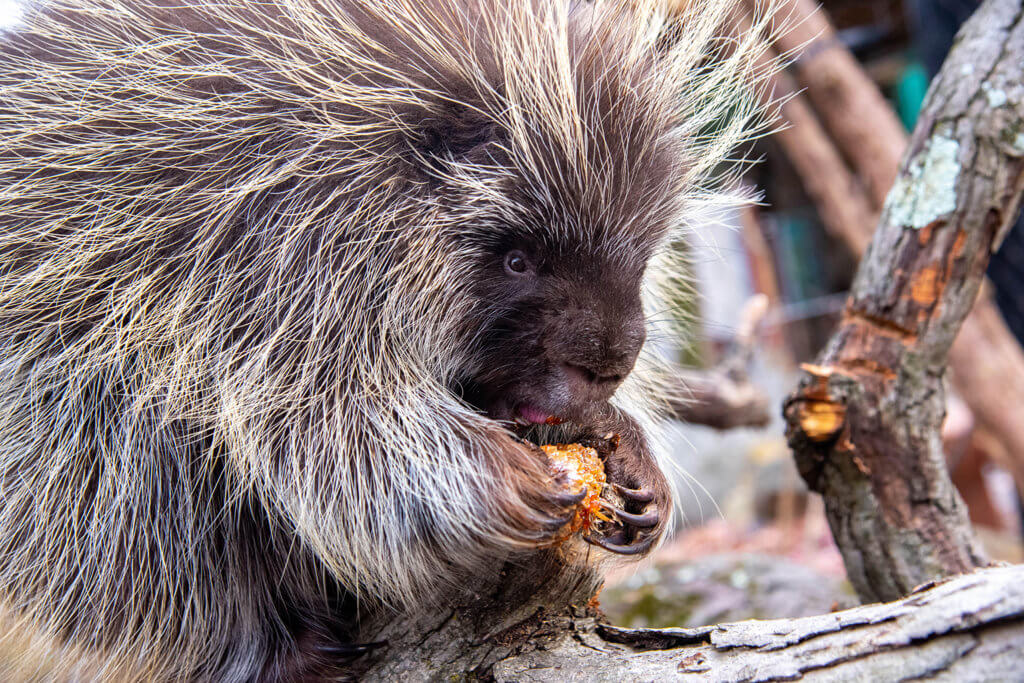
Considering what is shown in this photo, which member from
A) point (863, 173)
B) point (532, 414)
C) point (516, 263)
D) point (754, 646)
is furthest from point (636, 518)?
point (863, 173)

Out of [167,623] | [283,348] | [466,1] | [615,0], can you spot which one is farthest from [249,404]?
[615,0]

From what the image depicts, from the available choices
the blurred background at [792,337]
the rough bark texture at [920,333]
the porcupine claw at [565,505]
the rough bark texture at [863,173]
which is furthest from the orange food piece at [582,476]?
the rough bark texture at [863,173]

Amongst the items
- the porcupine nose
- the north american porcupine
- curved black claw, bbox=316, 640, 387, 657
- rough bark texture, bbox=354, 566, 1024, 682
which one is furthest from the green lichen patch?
curved black claw, bbox=316, 640, 387, 657

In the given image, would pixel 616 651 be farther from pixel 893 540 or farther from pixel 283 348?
pixel 893 540

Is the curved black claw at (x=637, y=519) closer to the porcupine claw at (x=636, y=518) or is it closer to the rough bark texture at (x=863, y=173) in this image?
the porcupine claw at (x=636, y=518)

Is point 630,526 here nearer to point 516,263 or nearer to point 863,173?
point 516,263

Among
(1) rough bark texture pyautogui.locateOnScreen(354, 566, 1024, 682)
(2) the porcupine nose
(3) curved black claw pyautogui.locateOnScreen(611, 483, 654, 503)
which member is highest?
(2) the porcupine nose

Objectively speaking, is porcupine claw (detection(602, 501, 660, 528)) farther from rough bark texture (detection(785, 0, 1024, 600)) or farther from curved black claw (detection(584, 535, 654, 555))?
rough bark texture (detection(785, 0, 1024, 600))
